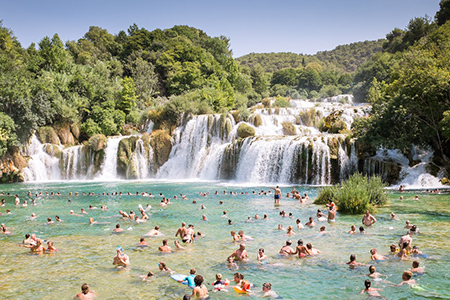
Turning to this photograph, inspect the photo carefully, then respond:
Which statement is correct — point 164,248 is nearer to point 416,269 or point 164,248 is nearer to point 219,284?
point 219,284

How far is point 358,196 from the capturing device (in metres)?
18.6

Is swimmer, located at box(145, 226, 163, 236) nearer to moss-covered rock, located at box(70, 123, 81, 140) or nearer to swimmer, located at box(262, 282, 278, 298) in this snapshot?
swimmer, located at box(262, 282, 278, 298)

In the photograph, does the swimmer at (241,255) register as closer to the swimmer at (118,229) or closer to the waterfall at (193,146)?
the swimmer at (118,229)

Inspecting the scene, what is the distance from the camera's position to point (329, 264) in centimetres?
1122

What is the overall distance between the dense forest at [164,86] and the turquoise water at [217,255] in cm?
834

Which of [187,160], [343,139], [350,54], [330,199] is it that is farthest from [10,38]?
[350,54]

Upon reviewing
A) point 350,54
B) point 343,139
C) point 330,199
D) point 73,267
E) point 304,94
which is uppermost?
point 350,54

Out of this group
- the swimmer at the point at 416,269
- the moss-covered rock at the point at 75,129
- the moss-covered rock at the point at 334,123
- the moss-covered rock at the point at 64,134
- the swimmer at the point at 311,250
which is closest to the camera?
the swimmer at the point at 416,269

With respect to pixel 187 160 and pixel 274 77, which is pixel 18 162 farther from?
pixel 274 77

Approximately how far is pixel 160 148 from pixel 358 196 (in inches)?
1122

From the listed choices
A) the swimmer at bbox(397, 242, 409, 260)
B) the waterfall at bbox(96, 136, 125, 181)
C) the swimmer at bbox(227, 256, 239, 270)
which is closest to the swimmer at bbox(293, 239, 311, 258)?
the swimmer at bbox(227, 256, 239, 270)

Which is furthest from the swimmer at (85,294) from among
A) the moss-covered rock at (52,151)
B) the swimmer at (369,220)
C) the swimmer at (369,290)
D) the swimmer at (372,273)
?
the moss-covered rock at (52,151)

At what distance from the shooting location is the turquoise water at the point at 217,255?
9.52m

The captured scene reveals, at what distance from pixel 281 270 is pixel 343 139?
2288cm
